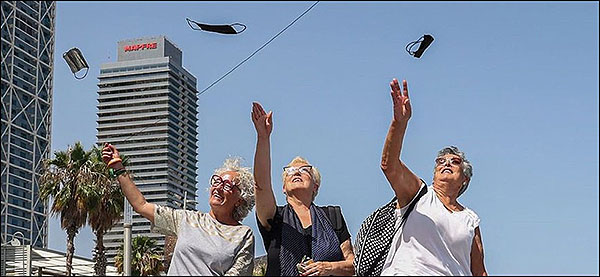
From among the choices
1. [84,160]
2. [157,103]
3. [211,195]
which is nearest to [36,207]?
[157,103]

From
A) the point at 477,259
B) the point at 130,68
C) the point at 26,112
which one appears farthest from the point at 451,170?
the point at 26,112

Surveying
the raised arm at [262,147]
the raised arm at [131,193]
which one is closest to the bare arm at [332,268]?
the raised arm at [262,147]

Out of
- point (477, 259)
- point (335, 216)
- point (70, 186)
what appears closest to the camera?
point (477, 259)

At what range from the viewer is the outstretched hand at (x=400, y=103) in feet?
17.2

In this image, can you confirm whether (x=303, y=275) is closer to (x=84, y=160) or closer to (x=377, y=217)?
(x=377, y=217)

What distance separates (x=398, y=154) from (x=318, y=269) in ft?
3.18

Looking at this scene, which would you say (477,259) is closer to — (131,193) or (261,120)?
(261,120)

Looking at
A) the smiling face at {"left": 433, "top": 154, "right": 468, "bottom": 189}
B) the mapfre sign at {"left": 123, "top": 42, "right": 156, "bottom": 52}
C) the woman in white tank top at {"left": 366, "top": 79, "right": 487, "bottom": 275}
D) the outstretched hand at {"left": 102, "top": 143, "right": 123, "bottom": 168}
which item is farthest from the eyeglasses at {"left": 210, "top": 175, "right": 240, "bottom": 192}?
the mapfre sign at {"left": 123, "top": 42, "right": 156, "bottom": 52}

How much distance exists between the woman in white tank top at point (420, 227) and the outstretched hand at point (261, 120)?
843mm

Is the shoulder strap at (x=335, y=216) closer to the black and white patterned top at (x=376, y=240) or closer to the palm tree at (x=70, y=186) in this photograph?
the black and white patterned top at (x=376, y=240)

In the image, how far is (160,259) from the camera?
1506 inches

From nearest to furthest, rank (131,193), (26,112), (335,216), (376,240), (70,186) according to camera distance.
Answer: (376,240) < (131,193) < (335,216) < (70,186) < (26,112)

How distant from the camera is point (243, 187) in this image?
6273mm

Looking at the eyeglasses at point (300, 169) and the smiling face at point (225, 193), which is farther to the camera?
the eyeglasses at point (300, 169)
